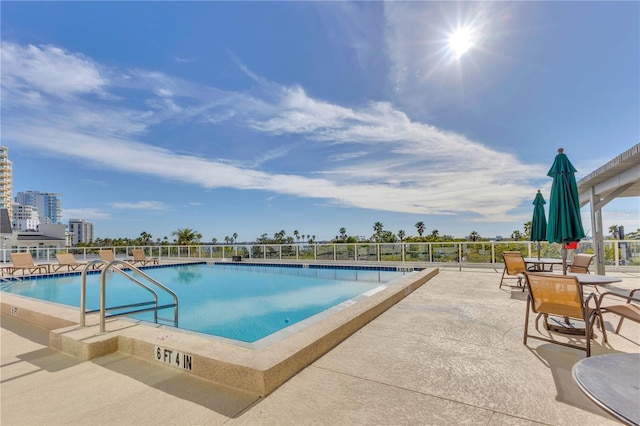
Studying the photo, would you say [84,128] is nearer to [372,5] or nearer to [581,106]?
[372,5]

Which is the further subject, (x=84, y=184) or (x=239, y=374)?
(x=84, y=184)

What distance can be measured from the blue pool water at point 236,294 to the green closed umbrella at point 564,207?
13.1 feet

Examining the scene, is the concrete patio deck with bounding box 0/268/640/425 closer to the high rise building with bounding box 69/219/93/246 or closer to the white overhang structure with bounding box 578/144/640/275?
the white overhang structure with bounding box 578/144/640/275

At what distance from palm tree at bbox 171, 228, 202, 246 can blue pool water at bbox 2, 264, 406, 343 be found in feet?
56.4

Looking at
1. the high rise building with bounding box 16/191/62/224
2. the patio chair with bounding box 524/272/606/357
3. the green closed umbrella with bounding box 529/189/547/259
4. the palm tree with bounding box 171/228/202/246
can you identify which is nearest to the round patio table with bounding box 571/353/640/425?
the patio chair with bounding box 524/272/606/357

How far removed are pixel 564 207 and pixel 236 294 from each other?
6.83 metres

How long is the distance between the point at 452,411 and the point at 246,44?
1251 cm

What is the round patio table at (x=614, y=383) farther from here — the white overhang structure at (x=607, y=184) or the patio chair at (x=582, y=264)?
the white overhang structure at (x=607, y=184)

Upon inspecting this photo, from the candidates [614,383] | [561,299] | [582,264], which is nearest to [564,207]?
[582,264]

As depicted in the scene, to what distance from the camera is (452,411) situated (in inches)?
72.9

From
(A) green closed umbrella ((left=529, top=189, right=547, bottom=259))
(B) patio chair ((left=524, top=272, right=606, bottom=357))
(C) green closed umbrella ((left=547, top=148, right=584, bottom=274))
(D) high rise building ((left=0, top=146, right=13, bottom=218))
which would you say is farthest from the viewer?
(D) high rise building ((left=0, top=146, right=13, bottom=218))

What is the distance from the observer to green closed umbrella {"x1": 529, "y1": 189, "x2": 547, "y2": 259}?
718cm

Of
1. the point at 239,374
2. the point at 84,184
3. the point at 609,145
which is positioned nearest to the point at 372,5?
the point at 609,145

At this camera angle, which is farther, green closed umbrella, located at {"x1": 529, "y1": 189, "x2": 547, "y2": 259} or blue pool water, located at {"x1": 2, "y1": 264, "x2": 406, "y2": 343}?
green closed umbrella, located at {"x1": 529, "y1": 189, "x2": 547, "y2": 259}
